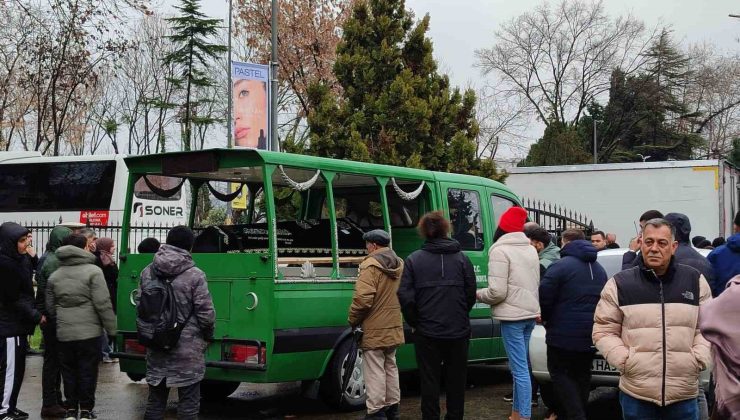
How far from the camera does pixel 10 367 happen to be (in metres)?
7.59

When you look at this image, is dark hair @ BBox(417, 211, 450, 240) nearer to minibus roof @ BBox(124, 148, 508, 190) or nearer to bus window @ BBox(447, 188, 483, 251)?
minibus roof @ BBox(124, 148, 508, 190)

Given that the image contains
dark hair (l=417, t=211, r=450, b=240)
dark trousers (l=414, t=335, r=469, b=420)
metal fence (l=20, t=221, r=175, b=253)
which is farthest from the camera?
metal fence (l=20, t=221, r=175, b=253)

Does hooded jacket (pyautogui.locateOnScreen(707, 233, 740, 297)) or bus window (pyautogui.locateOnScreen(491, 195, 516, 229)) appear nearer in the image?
hooded jacket (pyautogui.locateOnScreen(707, 233, 740, 297))

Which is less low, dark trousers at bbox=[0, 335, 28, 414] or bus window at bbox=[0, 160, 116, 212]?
bus window at bbox=[0, 160, 116, 212]

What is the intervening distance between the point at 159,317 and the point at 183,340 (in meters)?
0.25

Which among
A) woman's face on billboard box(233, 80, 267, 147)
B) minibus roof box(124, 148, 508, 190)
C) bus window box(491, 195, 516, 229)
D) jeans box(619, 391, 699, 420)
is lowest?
jeans box(619, 391, 699, 420)

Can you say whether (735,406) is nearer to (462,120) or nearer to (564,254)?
(564,254)

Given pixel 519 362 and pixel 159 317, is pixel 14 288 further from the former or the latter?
pixel 519 362

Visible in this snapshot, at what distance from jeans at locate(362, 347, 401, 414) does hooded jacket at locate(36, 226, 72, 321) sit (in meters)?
2.93

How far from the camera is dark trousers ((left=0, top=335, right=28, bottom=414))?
7555 mm

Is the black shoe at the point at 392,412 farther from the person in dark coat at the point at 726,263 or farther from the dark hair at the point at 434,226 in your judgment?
the person in dark coat at the point at 726,263

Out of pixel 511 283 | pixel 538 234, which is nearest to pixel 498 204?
pixel 538 234

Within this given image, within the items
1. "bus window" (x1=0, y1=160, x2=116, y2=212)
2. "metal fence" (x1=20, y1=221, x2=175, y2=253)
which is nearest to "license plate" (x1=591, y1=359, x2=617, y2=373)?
"metal fence" (x1=20, y1=221, x2=175, y2=253)

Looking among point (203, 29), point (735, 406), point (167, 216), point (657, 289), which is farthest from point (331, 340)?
point (203, 29)
